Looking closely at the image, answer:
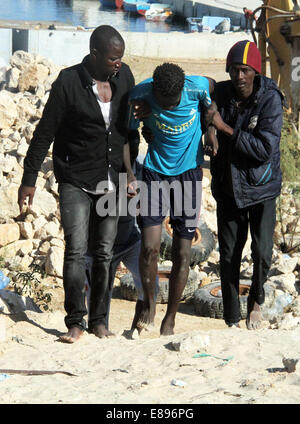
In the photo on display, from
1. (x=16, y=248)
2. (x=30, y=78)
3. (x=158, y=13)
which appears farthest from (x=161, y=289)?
(x=158, y=13)

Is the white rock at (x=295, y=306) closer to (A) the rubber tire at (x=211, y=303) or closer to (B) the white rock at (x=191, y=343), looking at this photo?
(A) the rubber tire at (x=211, y=303)

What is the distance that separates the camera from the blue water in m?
47.5

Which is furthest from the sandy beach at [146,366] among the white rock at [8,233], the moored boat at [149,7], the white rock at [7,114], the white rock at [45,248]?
the moored boat at [149,7]

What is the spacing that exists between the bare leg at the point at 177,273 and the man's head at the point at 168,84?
101cm

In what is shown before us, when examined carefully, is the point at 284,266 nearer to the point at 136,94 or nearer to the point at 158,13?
the point at 136,94

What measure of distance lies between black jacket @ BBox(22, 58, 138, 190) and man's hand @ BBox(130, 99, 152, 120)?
0.14m

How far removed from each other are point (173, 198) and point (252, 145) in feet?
2.11

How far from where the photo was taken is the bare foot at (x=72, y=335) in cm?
578

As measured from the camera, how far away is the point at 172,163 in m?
5.79

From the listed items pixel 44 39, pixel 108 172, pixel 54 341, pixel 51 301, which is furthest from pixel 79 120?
pixel 44 39

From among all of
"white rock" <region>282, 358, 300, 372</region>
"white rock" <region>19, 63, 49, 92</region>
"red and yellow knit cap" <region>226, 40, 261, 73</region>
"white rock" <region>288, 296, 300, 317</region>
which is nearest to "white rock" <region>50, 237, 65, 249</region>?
"white rock" <region>288, 296, 300, 317</region>

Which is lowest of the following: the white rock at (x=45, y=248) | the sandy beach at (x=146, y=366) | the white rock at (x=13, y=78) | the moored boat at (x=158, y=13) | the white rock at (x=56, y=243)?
the moored boat at (x=158, y=13)

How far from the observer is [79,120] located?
18.6 ft

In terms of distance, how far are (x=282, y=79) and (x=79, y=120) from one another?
8268 mm
